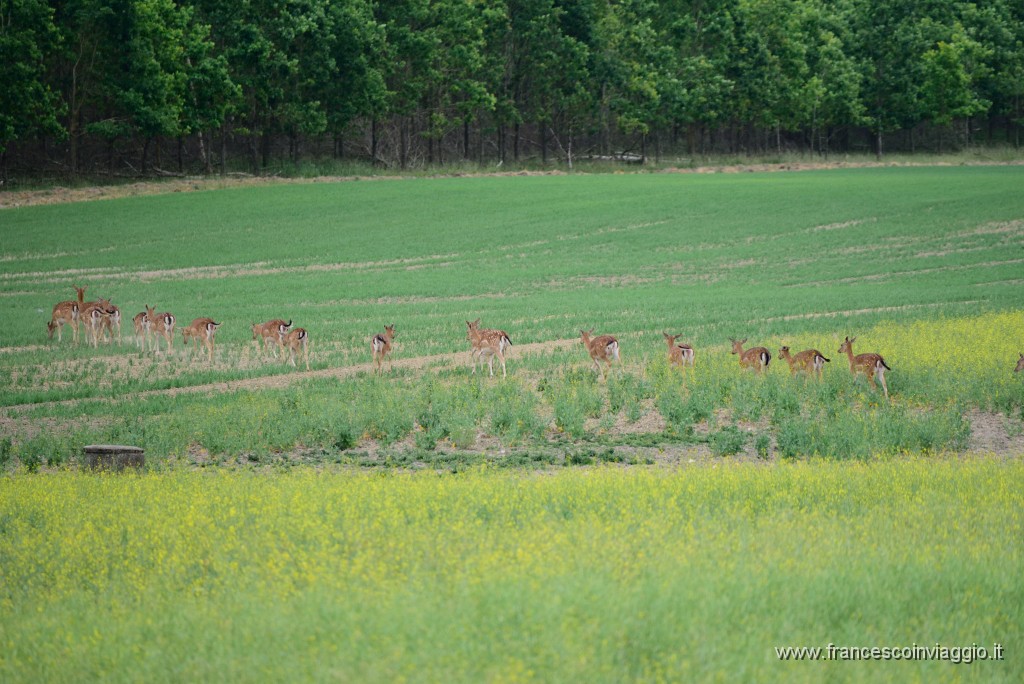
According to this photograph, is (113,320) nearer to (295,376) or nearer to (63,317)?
(63,317)

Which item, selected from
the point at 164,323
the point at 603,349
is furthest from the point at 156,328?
the point at 603,349

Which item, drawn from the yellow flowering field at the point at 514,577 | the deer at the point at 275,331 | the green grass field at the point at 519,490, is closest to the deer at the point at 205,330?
the green grass field at the point at 519,490

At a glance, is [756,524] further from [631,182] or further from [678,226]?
[631,182]

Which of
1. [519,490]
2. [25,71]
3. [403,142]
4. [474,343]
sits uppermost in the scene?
[25,71]

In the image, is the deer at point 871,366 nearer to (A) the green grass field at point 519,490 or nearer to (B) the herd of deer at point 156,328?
(A) the green grass field at point 519,490

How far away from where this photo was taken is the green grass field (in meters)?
8.14

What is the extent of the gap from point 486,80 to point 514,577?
85539 mm

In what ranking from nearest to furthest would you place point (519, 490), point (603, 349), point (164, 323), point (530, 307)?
point (519, 490) → point (603, 349) → point (164, 323) → point (530, 307)

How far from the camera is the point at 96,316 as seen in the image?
27922 mm

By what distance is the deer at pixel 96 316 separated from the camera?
1091 inches

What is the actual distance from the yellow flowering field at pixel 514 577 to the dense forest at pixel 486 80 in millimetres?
58601

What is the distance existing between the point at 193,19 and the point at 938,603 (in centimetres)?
7543

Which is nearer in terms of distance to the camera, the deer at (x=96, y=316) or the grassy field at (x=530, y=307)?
the grassy field at (x=530, y=307)

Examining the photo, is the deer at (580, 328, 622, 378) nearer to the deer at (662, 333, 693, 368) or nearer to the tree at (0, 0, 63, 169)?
the deer at (662, 333, 693, 368)
